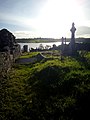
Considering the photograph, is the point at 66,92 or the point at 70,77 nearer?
→ the point at 66,92

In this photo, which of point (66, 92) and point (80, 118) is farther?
point (66, 92)

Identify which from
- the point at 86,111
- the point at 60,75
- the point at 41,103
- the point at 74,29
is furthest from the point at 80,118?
the point at 74,29

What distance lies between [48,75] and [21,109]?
5.35 m

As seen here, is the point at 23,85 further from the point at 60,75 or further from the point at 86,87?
the point at 86,87

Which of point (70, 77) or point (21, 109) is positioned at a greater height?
point (70, 77)

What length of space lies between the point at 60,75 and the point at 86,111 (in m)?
5.30

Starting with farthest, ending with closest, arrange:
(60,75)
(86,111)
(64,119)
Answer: (60,75), (86,111), (64,119)

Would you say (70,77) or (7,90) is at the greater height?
(70,77)

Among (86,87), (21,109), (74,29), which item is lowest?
(21,109)

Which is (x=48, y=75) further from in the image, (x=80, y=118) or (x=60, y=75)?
(x=80, y=118)

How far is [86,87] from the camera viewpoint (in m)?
A: 10.8

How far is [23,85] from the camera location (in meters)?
14.0

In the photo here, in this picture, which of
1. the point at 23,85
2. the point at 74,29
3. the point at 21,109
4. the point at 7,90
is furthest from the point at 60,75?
the point at 74,29

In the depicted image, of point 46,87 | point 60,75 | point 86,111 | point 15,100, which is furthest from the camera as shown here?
point 60,75
